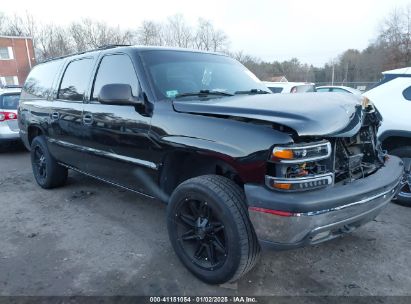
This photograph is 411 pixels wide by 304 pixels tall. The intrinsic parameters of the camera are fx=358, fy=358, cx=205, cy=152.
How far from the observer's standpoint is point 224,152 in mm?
2529

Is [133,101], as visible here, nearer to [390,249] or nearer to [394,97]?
[390,249]

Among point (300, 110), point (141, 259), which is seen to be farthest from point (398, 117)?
point (141, 259)

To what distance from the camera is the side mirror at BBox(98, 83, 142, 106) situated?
309cm

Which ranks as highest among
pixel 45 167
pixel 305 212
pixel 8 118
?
pixel 8 118

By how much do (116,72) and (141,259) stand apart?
1866 millimetres

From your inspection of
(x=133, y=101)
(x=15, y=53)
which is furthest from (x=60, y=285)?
(x=15, y=53)

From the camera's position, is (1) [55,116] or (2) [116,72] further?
(1) [55,116]

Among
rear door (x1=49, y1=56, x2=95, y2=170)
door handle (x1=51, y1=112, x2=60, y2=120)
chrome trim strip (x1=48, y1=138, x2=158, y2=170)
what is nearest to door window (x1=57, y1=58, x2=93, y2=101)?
rear door (x1=49, y1=56, x2=95, y2=170)

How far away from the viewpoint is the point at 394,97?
4410 mm

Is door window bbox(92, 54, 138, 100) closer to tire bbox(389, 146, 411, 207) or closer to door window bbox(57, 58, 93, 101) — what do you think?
door window bbox(57, 58, 93, 101)

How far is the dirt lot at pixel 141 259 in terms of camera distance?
2785 millimetres

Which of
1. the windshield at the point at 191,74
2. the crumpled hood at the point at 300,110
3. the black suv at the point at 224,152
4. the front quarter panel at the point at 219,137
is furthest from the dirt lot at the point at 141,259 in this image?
the windshield at the point at 191,74

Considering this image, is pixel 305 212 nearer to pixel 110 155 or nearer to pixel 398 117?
pixel 110 155

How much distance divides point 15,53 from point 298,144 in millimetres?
43197
